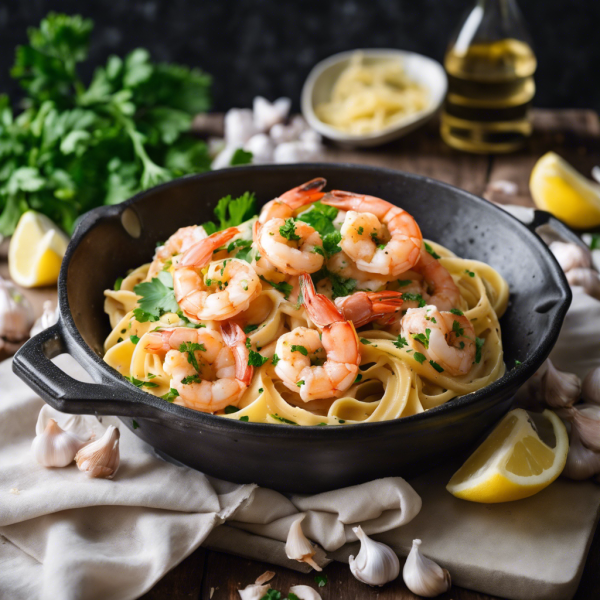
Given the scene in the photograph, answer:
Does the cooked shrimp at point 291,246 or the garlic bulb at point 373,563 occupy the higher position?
the cooked shrimp at point 291,246

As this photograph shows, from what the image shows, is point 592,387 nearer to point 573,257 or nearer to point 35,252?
point 573,257

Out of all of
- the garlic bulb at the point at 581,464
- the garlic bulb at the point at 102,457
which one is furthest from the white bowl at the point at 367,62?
the garlic bulb at the point at 102,457

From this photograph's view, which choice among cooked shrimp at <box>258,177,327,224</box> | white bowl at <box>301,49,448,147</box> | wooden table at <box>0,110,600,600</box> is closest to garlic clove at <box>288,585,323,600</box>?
wooden table at <box>0,110,600,600</box>

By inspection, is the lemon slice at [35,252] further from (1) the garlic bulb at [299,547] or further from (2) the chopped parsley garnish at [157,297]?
(1) the garlic bulb at [299,547]

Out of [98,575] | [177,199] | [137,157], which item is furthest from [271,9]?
[98,575]

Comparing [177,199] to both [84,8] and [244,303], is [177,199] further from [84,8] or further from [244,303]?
[84,8]

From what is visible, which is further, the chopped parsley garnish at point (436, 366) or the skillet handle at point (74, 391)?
the chopped parsley garnish at point (436, 366)
